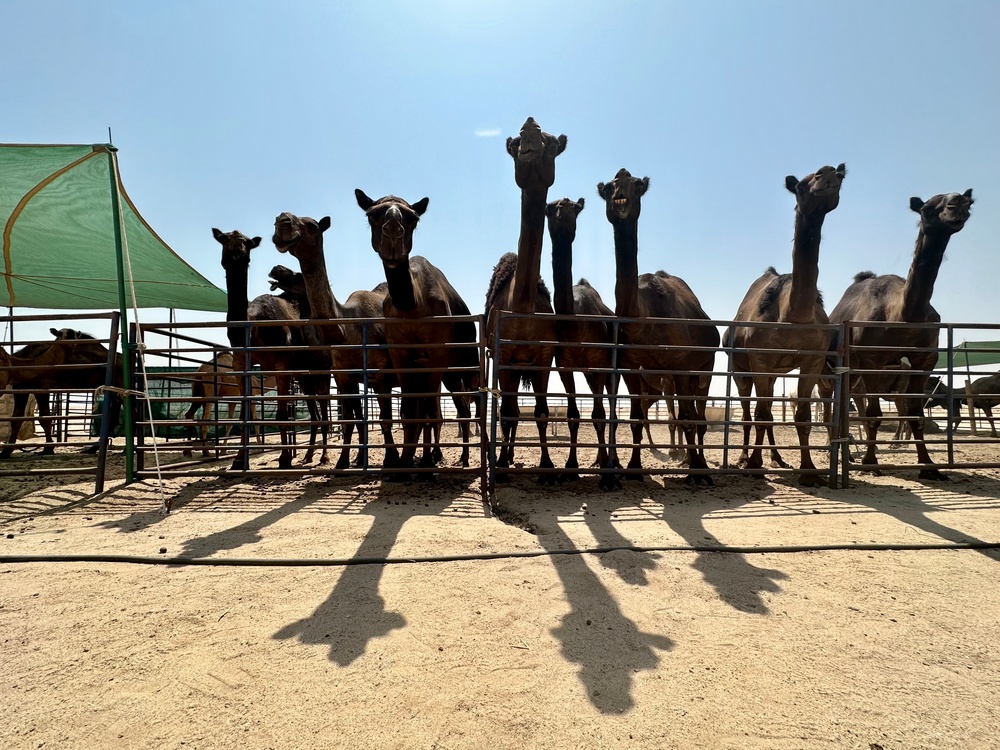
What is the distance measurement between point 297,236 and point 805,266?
18.6 feet

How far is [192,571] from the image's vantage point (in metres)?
2.69

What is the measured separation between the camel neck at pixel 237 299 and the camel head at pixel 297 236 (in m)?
0.83

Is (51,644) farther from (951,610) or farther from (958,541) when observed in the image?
(958,541)

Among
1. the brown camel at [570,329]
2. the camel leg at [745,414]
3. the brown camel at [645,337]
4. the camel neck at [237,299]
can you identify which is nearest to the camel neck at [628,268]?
the brown camel at [645,337]

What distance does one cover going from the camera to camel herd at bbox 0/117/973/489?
487 cm

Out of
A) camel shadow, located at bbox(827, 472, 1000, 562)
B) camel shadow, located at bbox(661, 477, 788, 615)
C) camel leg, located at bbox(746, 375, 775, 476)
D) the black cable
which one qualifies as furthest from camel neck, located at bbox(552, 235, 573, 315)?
camel shadow, located at bbox(827, 472, 1000, 562)

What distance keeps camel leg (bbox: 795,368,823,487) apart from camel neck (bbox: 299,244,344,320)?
5.30 meters

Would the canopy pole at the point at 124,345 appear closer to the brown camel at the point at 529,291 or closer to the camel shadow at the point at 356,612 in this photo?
the camel shadow at the point at 356,612

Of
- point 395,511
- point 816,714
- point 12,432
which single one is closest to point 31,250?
point 12,432

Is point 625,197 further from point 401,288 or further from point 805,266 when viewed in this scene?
point 401,288

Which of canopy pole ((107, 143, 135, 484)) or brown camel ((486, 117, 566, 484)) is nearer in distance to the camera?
brown camel ((486, 117, 566, 484))

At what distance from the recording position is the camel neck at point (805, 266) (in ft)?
17.8

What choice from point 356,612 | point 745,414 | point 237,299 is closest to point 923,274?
point 745,414

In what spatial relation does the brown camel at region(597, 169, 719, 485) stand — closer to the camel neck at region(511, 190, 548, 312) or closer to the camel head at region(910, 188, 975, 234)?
the camel neck at region(511, 190, 548, 312)
